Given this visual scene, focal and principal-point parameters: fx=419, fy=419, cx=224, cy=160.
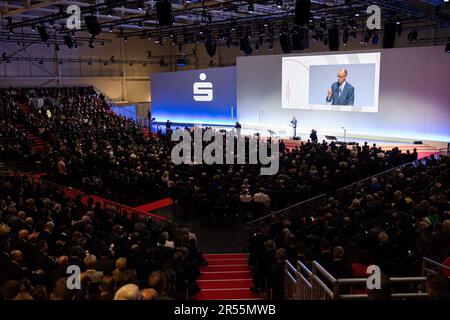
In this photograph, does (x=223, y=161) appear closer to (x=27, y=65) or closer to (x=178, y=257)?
(x=178, y=257)

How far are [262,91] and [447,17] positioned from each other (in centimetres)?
1110

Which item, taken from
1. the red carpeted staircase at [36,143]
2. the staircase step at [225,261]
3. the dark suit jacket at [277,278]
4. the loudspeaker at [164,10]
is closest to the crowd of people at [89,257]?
the staircase step at [225,261]

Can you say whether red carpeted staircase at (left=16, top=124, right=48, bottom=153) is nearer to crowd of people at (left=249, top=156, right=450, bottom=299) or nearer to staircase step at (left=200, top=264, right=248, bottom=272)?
staircase step at (left=200, top=264, right=248, bottom=272)

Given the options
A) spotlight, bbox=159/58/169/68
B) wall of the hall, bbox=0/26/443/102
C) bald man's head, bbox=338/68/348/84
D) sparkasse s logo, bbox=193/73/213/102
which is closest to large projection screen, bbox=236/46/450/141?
bald man's head, bbox=338/68/348/84

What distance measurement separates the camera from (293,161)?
14445mm

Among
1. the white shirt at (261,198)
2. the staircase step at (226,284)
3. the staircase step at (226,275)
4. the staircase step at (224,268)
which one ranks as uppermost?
the white shirt at (261,198)

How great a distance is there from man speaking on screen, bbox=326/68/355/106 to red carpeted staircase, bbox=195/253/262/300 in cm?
1522

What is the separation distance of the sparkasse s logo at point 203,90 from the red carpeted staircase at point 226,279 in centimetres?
2178

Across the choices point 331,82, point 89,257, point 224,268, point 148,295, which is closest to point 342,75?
point 331,82

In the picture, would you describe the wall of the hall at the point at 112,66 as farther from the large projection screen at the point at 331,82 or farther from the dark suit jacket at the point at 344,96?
the dark suit jacket at the point at 344,96

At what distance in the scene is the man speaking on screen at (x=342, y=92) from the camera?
2208 centimetres

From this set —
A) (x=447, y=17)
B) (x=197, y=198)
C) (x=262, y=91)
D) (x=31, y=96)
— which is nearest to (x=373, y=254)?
(x=197, y=198)

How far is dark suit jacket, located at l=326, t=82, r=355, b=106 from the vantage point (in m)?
22.0

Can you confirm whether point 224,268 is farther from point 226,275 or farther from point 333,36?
point 333,36
